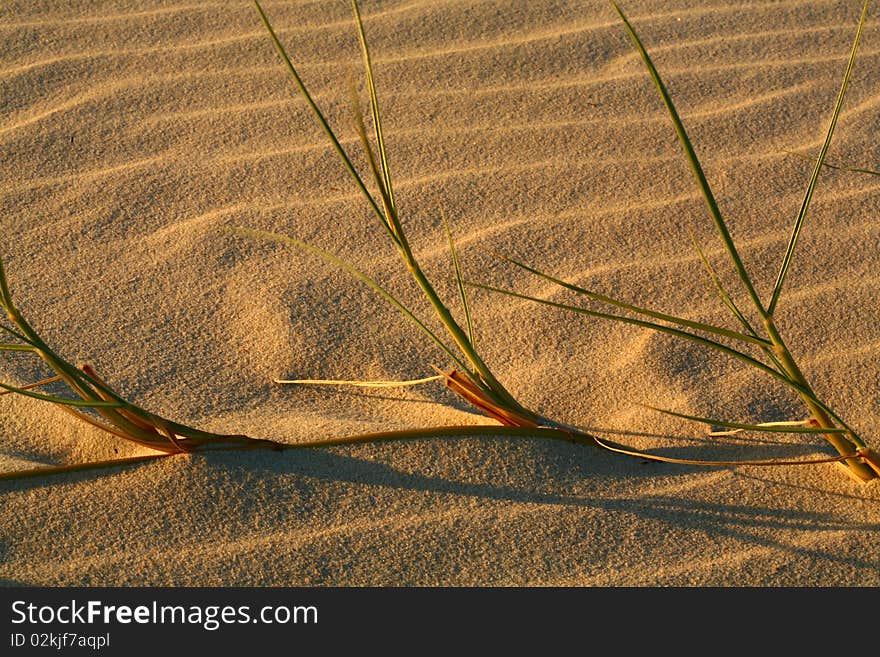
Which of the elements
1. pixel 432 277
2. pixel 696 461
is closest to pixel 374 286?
pixel 696 461

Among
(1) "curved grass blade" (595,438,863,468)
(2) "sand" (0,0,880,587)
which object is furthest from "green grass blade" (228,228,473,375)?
(1) "curved grass blade" (595,438,863,468)

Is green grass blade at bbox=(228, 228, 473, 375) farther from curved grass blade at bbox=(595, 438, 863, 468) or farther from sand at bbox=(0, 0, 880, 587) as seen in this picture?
curved grass blade at bbox=(595, 438, 863, 468)

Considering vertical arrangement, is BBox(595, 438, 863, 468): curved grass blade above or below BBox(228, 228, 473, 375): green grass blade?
below

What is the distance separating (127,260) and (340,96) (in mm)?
664

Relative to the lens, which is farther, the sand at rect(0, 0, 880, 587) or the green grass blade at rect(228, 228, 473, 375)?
the sand at rect(0, 0, 880, 587)

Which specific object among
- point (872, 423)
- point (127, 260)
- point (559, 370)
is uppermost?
point (127, 260)

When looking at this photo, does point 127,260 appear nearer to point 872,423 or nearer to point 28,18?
point 28,18

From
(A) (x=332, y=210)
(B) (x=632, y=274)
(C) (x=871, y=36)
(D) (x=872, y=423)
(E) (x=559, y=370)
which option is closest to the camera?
(D) (x=872, y=423)

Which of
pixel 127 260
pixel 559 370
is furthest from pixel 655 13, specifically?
pixel 127 260

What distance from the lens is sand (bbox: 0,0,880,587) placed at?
1394 millimetres

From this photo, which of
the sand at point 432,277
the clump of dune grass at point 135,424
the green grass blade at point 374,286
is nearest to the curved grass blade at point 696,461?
the sand at point 432,277

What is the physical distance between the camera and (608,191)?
2.11 metres

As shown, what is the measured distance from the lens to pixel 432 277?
1.95m

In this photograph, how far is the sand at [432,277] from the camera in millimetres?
1394
